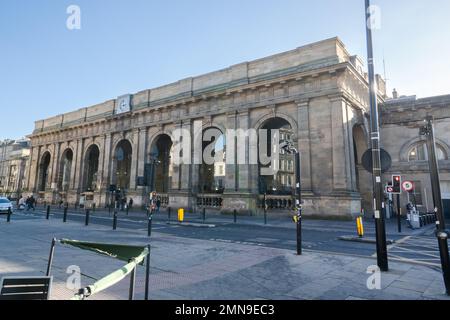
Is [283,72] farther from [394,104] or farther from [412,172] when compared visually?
[412,172]

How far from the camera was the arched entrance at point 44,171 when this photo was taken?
156ft

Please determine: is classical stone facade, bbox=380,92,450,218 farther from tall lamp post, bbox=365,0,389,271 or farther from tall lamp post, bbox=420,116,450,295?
tall lamp post, bbox=420,116,450,295

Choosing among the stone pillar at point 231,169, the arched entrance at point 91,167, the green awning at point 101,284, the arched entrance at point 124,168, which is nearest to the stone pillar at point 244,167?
the stone pillar at point 231,169

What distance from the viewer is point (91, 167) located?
149 ft

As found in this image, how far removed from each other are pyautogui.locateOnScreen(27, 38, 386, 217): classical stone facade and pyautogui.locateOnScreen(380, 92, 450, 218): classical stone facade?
12.2ft

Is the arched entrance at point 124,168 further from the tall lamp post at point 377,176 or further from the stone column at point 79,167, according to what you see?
the tall lamp post at point 377,176

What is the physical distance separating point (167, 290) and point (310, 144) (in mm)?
19528

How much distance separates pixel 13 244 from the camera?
9297mm

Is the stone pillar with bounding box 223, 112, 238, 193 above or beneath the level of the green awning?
above

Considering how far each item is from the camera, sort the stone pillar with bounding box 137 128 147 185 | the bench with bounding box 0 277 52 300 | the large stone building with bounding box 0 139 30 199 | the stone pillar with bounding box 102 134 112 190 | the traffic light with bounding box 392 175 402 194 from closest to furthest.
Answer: the bench with bounding box 0 277 52 300 < the traffic light with bounding box 392 175 402 194 < the stone pillar with bounding box 137 128 147 185 < the stone pillar with bounding box 102 134 112 190 < the large stone building with bounding box 0 139 30 199

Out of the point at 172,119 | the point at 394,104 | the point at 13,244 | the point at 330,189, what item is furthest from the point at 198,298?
the point at 394,104

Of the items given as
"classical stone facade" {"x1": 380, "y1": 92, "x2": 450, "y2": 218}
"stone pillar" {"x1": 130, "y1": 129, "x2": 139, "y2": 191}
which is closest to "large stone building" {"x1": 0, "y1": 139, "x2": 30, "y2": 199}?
"stone pillar" {"x1": 130, "y1": 129, "x2": 139, "y2": 191}

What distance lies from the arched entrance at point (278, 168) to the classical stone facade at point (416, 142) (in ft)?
32.6

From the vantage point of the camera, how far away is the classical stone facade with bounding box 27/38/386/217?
70.6 ft
